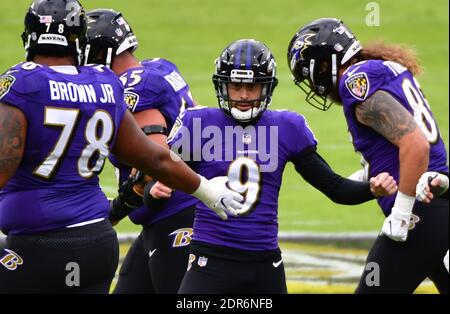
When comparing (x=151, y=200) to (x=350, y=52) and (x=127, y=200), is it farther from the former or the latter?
(x=350, y=52)

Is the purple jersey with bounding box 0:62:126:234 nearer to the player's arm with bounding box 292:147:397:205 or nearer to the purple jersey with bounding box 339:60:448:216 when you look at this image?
the player's arm with bounding box 292:147:397:205

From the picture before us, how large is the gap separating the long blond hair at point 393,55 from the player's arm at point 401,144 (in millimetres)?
483

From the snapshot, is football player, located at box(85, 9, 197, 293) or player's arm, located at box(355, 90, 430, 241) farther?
football player, located at box(85, 9, 197, 293)

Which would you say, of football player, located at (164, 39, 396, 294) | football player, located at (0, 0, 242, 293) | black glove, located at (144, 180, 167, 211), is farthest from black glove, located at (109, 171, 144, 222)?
football player, located at (0, 0, 242, 293)

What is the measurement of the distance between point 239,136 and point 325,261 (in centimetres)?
396

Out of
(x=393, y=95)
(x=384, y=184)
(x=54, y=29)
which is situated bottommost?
(x=384, y=184)

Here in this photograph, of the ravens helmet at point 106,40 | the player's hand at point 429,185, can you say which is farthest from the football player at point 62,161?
the ravens helmet at point 106,40

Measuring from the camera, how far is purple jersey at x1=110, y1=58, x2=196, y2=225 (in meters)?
6.35

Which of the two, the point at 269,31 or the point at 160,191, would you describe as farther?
the point at 269,31

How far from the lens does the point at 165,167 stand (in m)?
5.24

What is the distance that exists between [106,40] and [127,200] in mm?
1024

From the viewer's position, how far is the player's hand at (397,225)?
19.3 ft

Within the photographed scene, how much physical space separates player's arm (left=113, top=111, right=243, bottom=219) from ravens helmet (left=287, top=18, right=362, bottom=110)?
1.40m

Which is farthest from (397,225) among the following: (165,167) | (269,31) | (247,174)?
(269,31)
